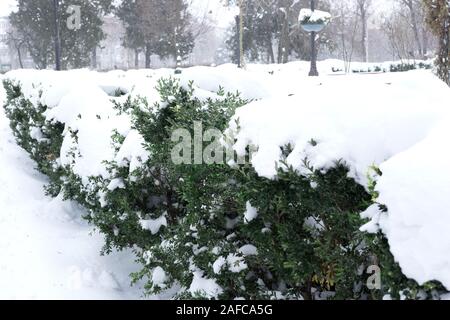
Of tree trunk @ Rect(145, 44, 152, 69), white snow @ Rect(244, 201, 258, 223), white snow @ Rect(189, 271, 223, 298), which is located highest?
tree trunk @ Rect(145, 44, 152, 69)

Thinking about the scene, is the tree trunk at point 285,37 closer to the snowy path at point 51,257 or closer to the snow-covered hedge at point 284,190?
the snowy path at point 51,257

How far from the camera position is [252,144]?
326cm

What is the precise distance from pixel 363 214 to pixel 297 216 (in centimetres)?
67

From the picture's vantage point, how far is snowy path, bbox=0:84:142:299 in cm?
517

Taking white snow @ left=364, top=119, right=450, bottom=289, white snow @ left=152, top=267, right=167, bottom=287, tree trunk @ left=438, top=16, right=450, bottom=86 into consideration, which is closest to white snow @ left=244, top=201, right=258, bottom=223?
white snow @ left=364, top=119, right=450, bottom=289

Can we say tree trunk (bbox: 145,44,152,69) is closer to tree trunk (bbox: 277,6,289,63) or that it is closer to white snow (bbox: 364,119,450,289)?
tree trunk (bbox: 277,6,289,63)

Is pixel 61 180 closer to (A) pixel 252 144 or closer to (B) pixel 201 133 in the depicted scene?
(B) pixel 201 133

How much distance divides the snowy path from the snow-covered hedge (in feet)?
1.83

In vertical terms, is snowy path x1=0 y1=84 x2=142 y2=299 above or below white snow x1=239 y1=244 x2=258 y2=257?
below

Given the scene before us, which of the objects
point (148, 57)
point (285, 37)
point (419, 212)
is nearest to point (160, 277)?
point (419, 212)

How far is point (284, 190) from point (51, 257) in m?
3.96

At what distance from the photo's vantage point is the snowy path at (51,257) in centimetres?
517

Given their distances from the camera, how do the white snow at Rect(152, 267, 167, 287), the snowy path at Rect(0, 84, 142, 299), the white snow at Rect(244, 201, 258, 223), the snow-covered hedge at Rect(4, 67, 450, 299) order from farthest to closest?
the snowy path at Rect(0, 84, 142, 299)
the white snow at Rect(152, 267, 167, 287)
the white snow at Rect(244, 201, 258, 223)
the snow-covered hedge at Rect(4, 67, 450, 299)
